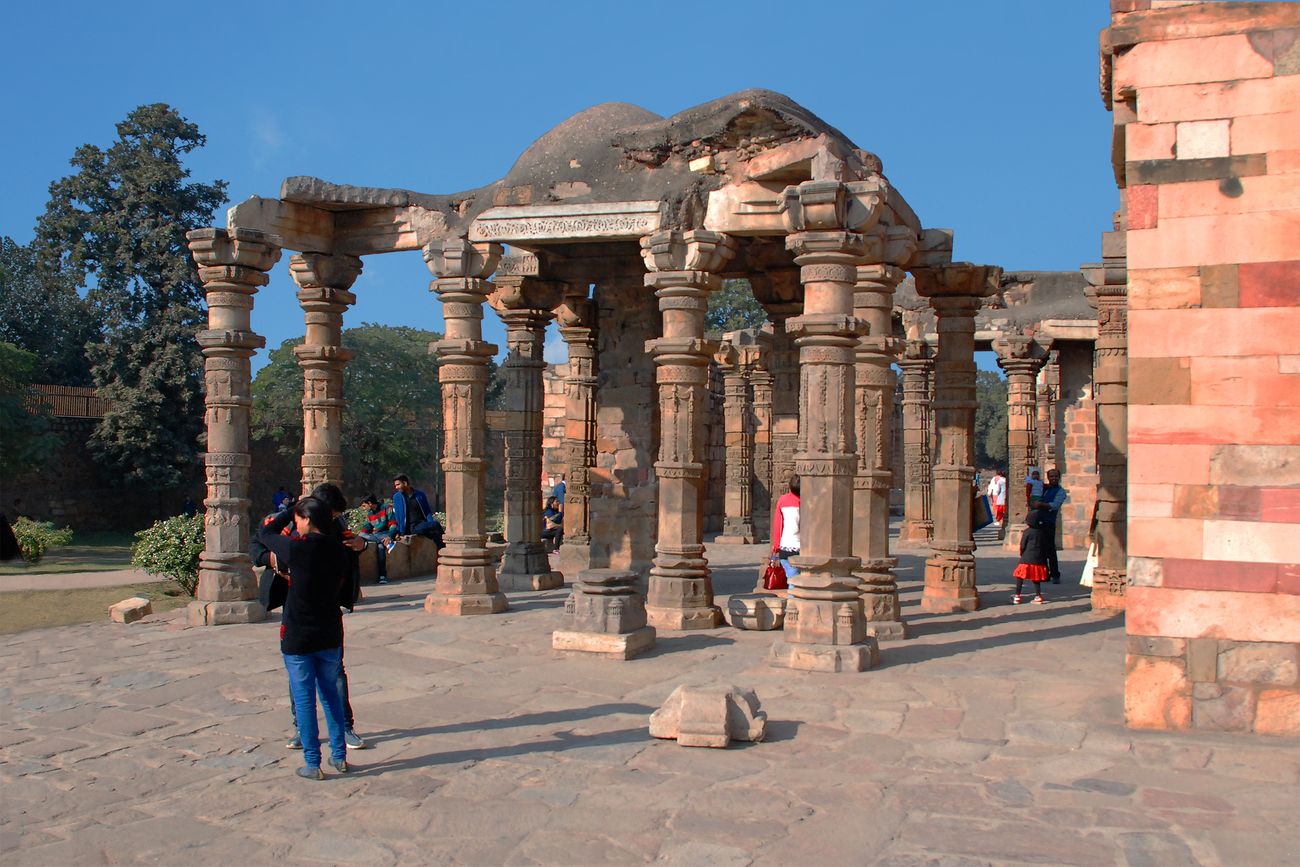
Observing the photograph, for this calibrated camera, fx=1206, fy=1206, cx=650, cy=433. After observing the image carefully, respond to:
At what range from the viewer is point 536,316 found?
614 inches

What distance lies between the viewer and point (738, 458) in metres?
23.4

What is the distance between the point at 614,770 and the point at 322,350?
8.53m

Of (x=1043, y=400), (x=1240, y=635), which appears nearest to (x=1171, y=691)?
(x=1240, y=635)

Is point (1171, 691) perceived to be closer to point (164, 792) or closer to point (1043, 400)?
point (164, 792)

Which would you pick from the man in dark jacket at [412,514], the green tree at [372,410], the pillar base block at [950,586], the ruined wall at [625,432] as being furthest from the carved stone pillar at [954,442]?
the green tree at [372,410]

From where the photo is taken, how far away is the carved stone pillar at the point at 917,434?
19641mm

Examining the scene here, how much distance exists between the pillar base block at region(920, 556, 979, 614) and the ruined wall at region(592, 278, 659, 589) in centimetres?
354

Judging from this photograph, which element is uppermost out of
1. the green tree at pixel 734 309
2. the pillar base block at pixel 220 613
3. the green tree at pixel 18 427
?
the green tree at pixel 734 309

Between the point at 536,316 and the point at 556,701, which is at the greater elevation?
the point at 536,316

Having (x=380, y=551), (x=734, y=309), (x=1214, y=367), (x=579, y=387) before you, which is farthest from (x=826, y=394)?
(x=734, y=309)

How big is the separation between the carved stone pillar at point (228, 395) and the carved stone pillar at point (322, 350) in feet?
3.81

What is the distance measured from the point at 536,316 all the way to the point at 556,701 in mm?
8201

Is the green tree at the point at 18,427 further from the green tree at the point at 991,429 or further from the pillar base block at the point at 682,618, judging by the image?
the green tree at the point at 991,429

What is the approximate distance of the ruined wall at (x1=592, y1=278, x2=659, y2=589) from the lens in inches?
595
